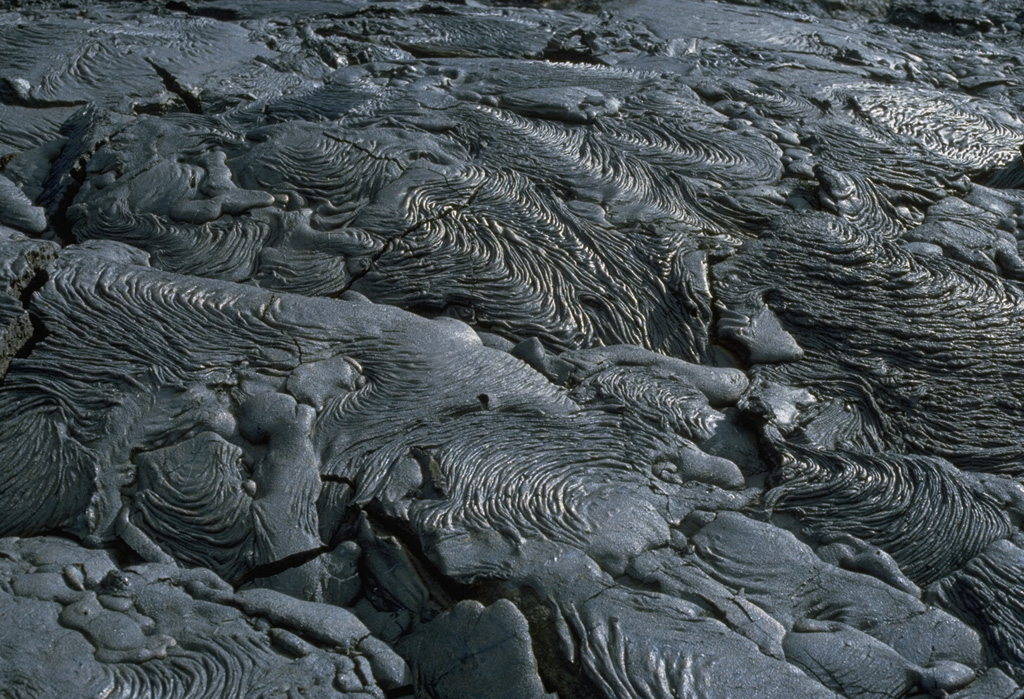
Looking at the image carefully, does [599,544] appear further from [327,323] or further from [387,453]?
[327,323]

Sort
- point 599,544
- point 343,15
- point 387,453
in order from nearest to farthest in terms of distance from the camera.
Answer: point 599,544, point 387,453, point 343,15

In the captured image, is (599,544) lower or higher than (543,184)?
lower

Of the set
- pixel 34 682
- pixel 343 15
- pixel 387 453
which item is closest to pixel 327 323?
pixel 387 453

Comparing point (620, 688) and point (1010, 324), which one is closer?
point (620, 688)

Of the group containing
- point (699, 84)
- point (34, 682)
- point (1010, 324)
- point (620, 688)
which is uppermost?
point (699, 84)

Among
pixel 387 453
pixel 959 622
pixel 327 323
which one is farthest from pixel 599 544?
pixel 327 323

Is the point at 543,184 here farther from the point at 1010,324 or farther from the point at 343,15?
the point at 343,15

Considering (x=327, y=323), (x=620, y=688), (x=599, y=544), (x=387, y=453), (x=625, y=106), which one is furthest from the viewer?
(x=625, y=106)
